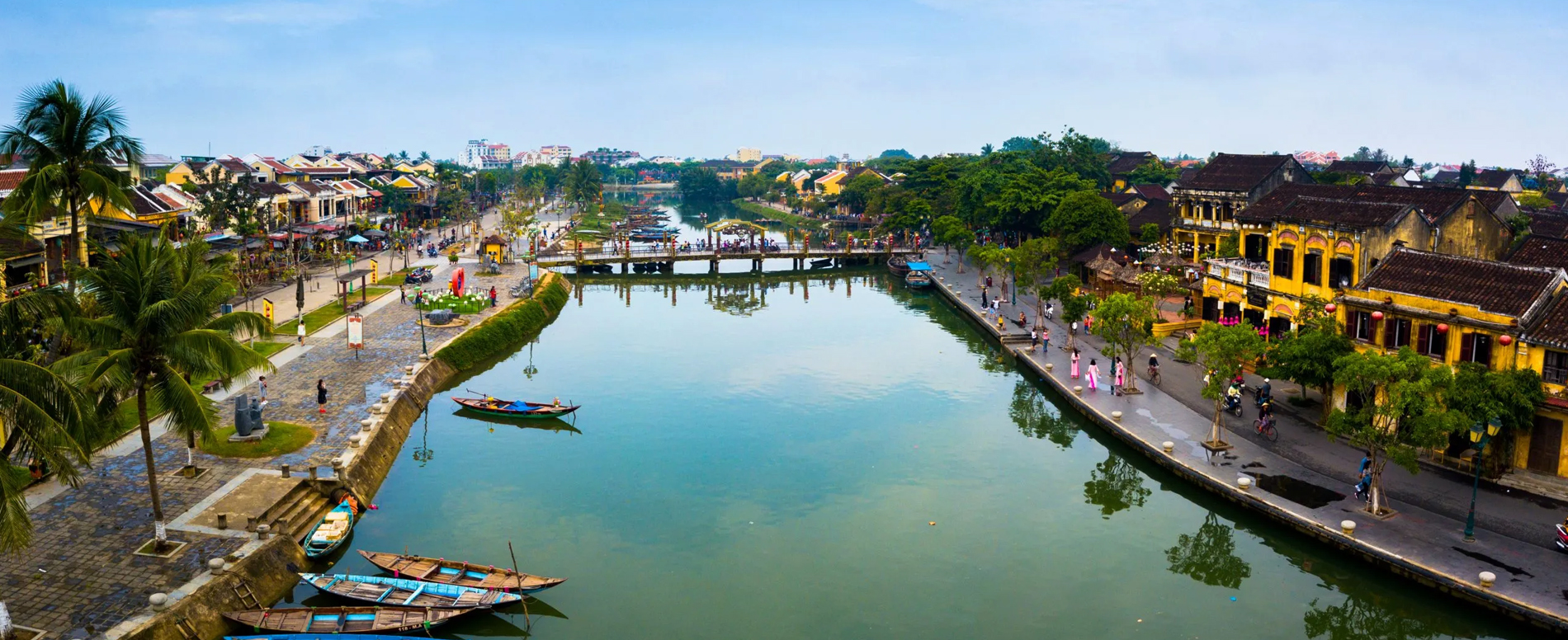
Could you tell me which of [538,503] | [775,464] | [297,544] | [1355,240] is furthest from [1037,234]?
[297,544]

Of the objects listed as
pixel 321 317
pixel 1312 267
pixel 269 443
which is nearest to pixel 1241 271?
pixel 1312 267

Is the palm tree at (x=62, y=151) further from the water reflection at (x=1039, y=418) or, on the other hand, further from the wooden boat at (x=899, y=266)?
the wooden boat at (x=899, y=266)

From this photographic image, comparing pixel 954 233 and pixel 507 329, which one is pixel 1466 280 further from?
pixel 954 233

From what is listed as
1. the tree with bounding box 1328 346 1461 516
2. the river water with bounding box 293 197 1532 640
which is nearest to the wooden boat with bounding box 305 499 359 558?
the river water with bounding box 293 197 1532 640

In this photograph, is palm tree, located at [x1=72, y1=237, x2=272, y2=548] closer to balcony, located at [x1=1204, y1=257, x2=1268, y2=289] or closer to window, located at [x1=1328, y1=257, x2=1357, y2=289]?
window, located at [x1=1328, y1=257, x2=1357, y2=289]

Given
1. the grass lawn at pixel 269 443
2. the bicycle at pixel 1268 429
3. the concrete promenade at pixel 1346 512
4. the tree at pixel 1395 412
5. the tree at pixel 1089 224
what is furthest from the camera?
the tree at pixel 1089 224

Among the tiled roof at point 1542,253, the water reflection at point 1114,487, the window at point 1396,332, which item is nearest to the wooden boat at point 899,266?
the water reflection at point 1114,487

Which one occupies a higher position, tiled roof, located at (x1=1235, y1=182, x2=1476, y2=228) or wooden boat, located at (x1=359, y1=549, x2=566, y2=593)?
tiled roof, located at (x1=1235, y1=182, x2=1476, y2=228)
